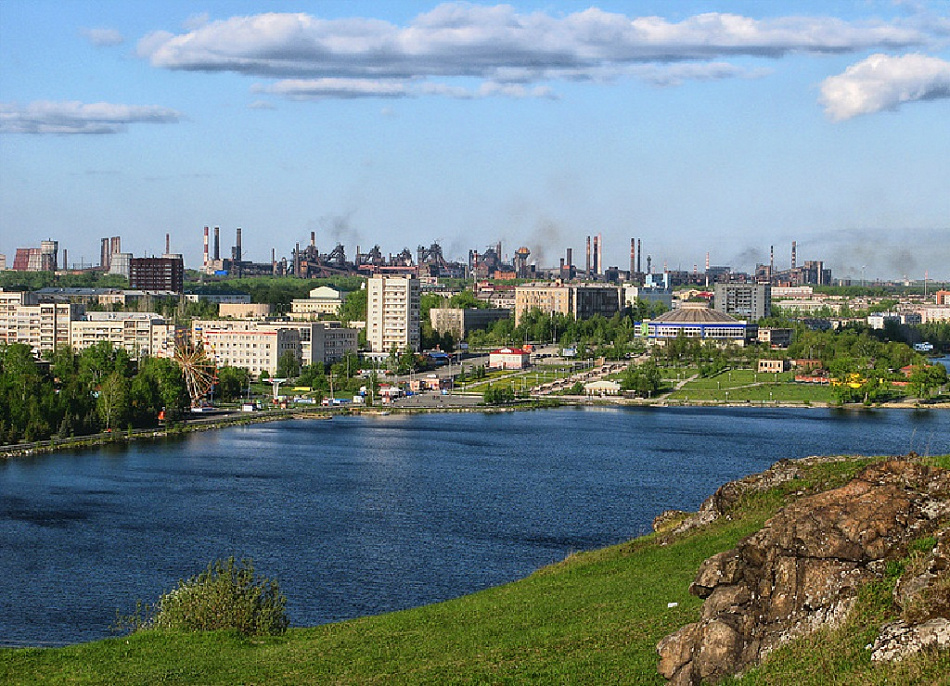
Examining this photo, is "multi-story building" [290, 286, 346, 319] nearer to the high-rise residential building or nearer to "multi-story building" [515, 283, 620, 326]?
"multi-story building" [515, 283, 620, 326]

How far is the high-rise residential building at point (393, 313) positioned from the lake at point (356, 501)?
520 inches

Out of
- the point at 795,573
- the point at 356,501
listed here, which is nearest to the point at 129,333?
the point at 356,501

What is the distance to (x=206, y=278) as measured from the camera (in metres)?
78.4

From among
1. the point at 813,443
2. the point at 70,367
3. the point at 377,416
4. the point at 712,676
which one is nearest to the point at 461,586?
the point at 712,676

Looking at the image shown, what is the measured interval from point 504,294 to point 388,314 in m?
26.9

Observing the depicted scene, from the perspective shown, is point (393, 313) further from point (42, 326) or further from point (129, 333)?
point (42, 326)

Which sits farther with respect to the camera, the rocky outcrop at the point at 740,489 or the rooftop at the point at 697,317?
the rooftop at the point at 697,317

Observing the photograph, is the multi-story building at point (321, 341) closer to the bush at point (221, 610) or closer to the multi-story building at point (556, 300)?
the multi-story building at point (556, 300)

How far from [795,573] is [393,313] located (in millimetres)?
33594

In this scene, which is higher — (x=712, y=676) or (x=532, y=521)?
(x=712, y=676)

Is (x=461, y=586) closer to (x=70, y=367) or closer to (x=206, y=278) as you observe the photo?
(x=70, y=367)

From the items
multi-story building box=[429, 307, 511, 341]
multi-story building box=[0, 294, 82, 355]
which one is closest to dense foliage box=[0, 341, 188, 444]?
multi-story building box=[0, 294, 82, 355]

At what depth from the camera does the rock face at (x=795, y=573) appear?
4.49 meters

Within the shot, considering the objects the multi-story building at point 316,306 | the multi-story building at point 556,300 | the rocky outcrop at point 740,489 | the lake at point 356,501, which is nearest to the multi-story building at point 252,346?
the lake at point 356,501
